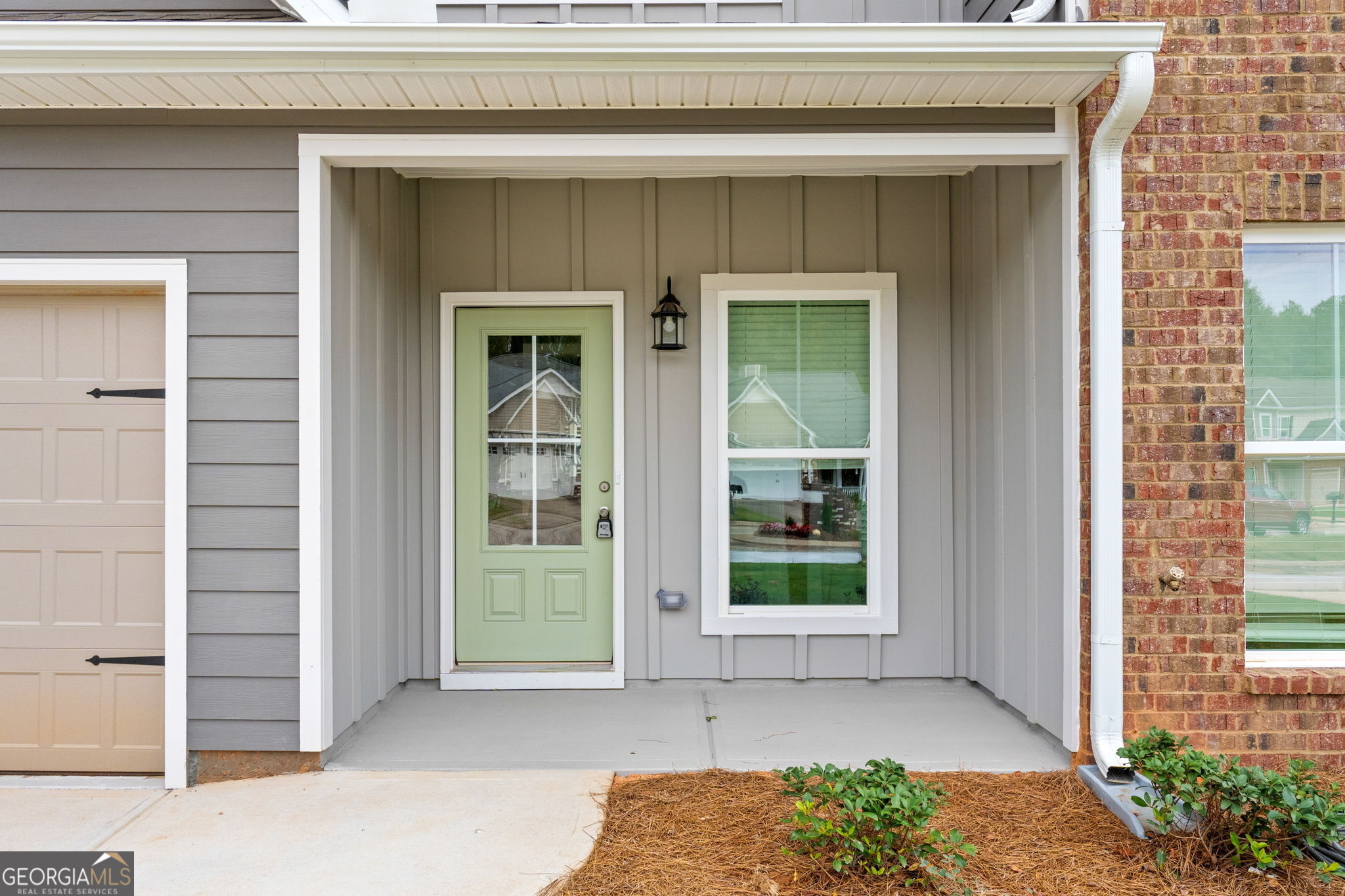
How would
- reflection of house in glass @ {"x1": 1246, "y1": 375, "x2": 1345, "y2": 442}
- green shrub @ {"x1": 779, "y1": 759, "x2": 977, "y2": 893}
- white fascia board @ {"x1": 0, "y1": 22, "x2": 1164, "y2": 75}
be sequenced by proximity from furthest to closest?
reflection of house in glass @ {"x1": 1246, "y1": 375, "x2": 1345, "y2": 442} → white fascia board @ {"x1": 0, "y1": 22, "x2": 1164, "y2": 75} → green shrub @ {"x1": 779, "y1": 759, "x2": 977, "y2": 893}

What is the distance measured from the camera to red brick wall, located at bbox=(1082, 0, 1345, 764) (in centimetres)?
296

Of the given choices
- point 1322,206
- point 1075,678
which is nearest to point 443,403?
point 1075,678

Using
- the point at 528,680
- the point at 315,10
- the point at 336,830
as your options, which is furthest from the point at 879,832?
the point at 315,10

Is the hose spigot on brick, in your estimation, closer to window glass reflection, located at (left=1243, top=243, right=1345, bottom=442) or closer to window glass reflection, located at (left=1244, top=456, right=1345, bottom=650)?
window glass reflection, located at (left=1244, top=456, right=1345, bottom=650)

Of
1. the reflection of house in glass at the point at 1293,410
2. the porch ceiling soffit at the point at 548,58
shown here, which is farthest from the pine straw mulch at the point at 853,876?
the porch ceiling soffit at the point at 548,58

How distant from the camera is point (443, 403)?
13.8 ft

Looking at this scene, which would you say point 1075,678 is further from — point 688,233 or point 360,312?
point 360,312

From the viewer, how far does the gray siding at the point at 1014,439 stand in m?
3.16

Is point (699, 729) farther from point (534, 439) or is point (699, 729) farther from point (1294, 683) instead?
point (1294, 683)

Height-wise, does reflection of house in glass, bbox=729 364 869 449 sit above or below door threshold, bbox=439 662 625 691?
above

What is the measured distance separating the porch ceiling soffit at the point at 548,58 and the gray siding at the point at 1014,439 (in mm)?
636

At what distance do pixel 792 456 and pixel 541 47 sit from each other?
2.25m

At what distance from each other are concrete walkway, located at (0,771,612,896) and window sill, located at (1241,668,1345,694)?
7.66 ft

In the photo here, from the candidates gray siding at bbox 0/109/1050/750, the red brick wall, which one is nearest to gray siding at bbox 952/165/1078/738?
the red brick wall
